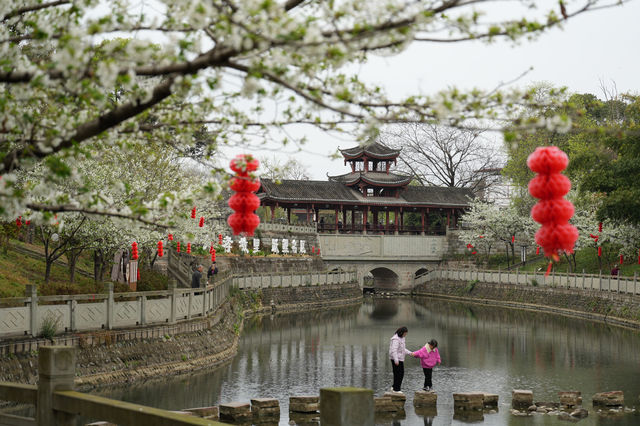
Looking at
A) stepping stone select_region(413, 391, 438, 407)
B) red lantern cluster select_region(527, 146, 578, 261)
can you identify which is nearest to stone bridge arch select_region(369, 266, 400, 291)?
stepping stone select_region(413, 391, 438, 407)

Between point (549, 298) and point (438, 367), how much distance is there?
72.1 ft

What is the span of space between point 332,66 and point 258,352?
1987 cm

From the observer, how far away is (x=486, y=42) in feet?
22.6

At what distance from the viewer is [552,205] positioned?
9008mm

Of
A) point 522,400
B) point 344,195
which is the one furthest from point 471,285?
point 522,400

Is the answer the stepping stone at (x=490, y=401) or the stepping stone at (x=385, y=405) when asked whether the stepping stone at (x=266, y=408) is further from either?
the stepping stone at (x=490, y=401)

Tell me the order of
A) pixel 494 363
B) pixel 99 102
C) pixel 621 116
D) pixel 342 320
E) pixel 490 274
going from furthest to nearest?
pixel 621 116, pixel 490 274, pixel 342 320, pixel 494 363, pixel 99 102

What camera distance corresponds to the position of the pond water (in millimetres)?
17531

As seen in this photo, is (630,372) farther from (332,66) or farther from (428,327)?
(332,66)

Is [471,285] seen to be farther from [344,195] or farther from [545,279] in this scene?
[344,195]

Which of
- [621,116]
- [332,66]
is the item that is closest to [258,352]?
[332,66]

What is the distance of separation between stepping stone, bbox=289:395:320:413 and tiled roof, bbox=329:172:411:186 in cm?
4681

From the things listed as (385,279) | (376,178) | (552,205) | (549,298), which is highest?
(376,178)

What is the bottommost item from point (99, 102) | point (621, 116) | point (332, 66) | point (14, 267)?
point (14, 267)
